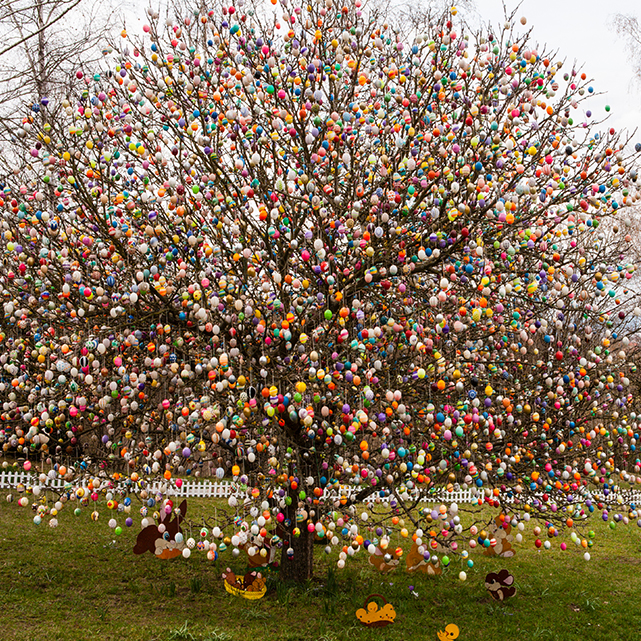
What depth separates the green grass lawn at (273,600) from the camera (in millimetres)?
6047

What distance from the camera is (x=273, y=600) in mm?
6922

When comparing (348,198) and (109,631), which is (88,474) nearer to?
(109,631)

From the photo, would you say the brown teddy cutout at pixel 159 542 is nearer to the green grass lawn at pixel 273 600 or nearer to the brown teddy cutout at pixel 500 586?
the green grass lawn at pixel 273 600

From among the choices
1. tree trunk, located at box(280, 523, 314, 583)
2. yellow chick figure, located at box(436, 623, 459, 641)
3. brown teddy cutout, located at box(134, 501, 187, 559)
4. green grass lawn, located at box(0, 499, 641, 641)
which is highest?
brown teddy cutout, located at box(134, 501, 187, 559)

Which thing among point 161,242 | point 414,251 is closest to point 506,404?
point 414,251

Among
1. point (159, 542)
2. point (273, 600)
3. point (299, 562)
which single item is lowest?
point (273, 600)

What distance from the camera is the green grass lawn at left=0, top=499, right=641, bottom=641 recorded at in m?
6.05

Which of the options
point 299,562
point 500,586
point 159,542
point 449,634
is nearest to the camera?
point 449,634

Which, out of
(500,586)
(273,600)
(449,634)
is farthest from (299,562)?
(500,586)

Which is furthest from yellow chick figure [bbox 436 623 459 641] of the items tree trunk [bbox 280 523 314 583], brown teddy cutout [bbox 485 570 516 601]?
tree trunk [bbox 280 523 314 583]

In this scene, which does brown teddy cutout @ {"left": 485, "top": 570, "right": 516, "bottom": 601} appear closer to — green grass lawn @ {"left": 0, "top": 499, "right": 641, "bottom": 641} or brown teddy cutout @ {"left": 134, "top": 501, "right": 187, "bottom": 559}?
green grass lawn @ {"left": 0, "top": 499, "right": 641, "bottom": 641}

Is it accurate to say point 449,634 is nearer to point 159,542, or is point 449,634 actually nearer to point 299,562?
point 299,562

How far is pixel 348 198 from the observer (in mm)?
5801

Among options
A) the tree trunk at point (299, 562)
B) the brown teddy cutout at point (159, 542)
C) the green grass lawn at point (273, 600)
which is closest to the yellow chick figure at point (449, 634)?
the green grass lawn at point (273, 600)
